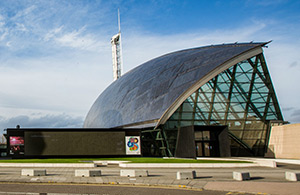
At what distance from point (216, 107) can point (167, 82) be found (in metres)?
7.35

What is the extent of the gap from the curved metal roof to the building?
118 mm

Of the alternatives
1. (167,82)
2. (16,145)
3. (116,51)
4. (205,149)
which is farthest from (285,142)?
(116,51)

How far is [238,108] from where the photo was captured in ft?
138

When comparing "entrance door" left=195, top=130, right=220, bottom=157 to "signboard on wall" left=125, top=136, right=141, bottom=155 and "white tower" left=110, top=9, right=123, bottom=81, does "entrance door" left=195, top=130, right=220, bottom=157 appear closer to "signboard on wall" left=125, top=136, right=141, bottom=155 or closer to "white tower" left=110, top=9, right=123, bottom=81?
"signboard on wall" left=125, top=136, right=141, bottom=155

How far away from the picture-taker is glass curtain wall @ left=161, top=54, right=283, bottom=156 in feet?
135

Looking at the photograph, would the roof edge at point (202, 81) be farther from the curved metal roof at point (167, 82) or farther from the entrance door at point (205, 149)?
→ the entrance door at point (205, 149)

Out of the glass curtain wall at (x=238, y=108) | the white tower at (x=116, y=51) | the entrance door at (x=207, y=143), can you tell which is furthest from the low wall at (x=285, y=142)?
the white tower at (x=116, y=51)

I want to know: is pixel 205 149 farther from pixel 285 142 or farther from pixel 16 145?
pixel 16 145

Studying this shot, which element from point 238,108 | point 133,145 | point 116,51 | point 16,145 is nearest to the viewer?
point 16,145

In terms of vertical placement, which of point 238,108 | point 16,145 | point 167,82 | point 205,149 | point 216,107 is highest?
point 167,82

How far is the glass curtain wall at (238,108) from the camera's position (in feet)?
135

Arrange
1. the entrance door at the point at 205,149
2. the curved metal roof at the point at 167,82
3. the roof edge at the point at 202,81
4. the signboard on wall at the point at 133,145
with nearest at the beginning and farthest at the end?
the roof edge at the point at 202,81 → the curved metal roof at the point at 167,82 → the entrance door at the point at 205,149 → the signboard on wall at the point at 133,145

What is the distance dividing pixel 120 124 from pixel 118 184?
109 feet

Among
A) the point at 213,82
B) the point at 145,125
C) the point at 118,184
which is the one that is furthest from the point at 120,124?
the point at 118,184
